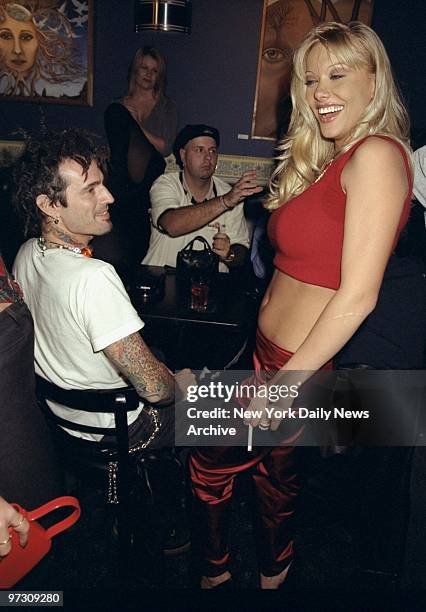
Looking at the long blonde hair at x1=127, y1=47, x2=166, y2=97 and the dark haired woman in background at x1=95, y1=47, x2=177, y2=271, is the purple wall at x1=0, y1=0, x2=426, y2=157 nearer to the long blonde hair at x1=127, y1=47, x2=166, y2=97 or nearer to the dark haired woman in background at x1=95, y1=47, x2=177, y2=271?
the long blonde hair at x1=127, y1=47, x2=166, y2=97

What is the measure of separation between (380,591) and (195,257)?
5.15ft

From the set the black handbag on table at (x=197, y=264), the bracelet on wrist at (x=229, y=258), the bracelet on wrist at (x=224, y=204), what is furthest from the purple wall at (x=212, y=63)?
the black handbag on table at (x=197, y=264)

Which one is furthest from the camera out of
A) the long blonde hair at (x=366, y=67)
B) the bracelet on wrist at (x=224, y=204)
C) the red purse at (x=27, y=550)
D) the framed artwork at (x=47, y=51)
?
the framed artwork at (x=47, y=51)

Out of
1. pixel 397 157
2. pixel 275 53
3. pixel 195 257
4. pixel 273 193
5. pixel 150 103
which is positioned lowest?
pixel 195 257

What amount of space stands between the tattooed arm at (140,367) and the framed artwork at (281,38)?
3798 mm

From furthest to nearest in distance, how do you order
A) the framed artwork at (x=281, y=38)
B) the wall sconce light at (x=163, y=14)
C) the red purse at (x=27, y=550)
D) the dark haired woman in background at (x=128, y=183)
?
1. the framed artwork at (x=281, y=38)
2. the dark haired woman in background at (x=128, y=183)
3. the wall sconce light at (x=163, y=14)
4. the red purse at (x=27, y=550)

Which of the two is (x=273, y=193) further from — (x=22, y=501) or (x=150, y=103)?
(x=150, y=103)

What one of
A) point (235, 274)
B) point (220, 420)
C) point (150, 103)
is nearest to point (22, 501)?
point (220, 420)

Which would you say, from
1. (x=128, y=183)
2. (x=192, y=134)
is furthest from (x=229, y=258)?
(x=128, y=183)

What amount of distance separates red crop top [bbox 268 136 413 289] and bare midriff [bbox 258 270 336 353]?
0.03m

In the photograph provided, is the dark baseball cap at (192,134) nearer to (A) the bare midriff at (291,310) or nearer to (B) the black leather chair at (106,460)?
(A) the bare midriff at (291,310)

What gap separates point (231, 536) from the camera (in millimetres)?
2082

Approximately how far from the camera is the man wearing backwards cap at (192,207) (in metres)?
2.89

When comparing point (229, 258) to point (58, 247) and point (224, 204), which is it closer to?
point (224, 204)
